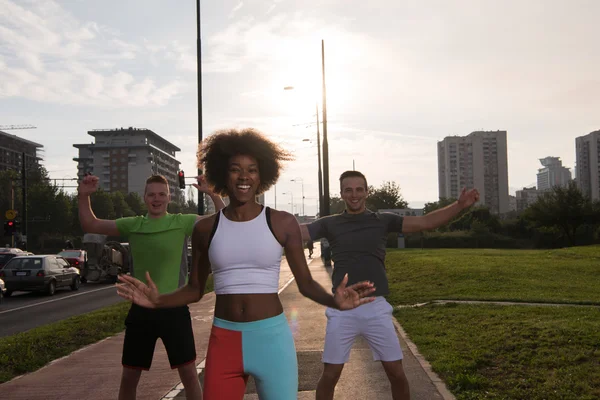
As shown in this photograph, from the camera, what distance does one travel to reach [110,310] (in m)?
16.3

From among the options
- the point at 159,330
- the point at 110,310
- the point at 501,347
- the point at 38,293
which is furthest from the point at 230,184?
the point at 38,293

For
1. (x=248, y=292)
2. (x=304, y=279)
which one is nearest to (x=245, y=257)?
(x=248, y=292)

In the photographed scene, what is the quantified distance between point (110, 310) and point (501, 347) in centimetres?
1046

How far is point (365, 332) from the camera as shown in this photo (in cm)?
545

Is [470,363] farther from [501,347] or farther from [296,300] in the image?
[296,300]

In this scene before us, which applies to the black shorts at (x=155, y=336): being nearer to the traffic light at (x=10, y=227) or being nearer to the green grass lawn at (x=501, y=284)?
the green grass lawn at (x=501, y=284)

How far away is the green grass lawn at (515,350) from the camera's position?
6707 millimetres

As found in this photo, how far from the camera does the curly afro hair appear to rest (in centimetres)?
384

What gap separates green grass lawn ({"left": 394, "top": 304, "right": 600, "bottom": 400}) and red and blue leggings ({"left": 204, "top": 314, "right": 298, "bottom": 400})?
12.2ft

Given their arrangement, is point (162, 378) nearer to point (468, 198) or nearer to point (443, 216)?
point (443, 216)

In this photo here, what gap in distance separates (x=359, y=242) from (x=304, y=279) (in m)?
1.94

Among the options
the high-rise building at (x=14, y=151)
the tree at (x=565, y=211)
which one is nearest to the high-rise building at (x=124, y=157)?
the high-rise building at (x=14, y=151)

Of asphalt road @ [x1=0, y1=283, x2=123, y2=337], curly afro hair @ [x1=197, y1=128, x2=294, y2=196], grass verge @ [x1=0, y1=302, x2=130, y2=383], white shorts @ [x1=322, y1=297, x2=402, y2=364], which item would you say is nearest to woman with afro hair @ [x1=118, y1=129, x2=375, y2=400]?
curly afro hair @ [x1=197, y1=128, x2=294, y2=196]

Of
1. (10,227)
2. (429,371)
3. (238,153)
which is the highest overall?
(238,153)
